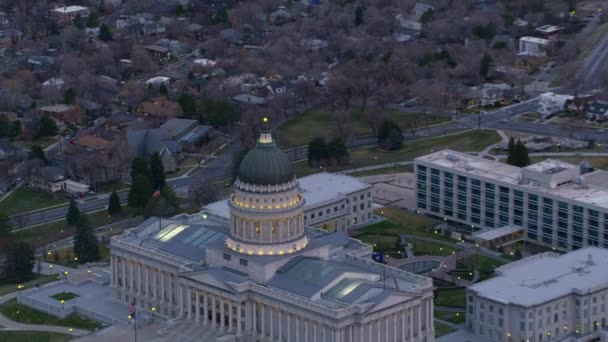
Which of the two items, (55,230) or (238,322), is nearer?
(238,322)

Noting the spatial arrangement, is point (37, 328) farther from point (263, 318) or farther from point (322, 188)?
point (322, 188)

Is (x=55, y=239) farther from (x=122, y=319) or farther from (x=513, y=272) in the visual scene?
(x=513, y=272)

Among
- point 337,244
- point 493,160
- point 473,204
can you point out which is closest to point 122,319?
point 337,244

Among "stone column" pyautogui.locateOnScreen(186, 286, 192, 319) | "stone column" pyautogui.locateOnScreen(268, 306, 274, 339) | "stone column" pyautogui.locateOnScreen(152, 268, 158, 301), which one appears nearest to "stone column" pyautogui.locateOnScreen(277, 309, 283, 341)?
"stone column" pyautogui.locateOnScreen(268, 306, 274, 339)

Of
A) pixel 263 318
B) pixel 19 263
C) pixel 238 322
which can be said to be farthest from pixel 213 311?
pixel 19 263

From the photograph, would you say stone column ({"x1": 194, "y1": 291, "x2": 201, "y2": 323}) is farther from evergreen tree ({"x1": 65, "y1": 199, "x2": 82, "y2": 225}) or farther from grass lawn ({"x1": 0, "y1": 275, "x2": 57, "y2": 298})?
evergreen tree ({"x1": 65, "y1": 199, "x2": 82, "y2": 225})
